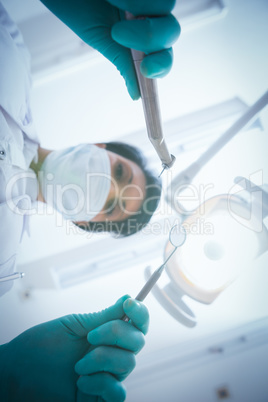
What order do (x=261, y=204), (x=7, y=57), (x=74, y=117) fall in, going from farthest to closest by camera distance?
(x=74, y=117) < (x=7, y=57) < (x=261, y=204)

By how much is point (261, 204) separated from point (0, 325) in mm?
1176

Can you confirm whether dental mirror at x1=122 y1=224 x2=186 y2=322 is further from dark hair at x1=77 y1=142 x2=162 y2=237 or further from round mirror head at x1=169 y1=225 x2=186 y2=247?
dark hair at x1=77 y1=142 x2=162 y2=237

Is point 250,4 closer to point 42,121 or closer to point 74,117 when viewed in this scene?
point 74,117

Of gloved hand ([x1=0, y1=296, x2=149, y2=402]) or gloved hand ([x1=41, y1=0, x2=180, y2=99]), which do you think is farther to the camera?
gloved hand ([x1=0, y1=296, x2=149, y2=402])

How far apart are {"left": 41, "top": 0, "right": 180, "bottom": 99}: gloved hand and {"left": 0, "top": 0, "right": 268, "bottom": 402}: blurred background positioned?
196mm

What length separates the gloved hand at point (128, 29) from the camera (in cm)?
52

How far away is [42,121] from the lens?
0.98 m

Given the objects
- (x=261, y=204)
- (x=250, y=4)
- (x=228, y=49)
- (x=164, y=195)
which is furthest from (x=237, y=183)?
(x=250, y=4)

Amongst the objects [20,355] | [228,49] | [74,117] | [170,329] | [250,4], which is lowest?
[170,329]

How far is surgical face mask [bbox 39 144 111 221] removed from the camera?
0.96 meters

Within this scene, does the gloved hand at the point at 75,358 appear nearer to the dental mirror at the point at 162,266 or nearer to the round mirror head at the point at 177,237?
the dental mirror at the point at 162,266

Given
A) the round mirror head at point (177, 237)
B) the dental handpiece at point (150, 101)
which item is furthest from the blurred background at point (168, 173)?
the dental handpiece at point (150, 101)

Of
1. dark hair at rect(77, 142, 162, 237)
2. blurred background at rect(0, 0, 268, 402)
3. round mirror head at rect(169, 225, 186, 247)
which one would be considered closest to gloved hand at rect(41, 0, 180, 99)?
blurred background at rect(0, 0, 268, 402)

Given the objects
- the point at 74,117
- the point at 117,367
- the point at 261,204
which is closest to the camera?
the point at 117,367
